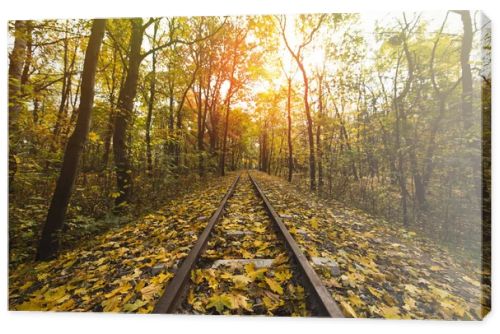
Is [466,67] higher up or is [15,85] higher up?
[466,67]

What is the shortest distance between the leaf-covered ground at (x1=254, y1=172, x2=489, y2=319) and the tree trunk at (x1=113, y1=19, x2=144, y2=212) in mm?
3096

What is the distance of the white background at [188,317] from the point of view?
2.24 metres

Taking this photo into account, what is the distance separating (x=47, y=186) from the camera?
3.45 metres

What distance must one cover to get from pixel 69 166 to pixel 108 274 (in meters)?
1.46

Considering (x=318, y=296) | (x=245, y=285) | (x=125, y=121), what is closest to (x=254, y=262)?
(x=245, y=285)

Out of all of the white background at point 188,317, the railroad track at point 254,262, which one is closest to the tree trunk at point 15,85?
the white background at point 188,317

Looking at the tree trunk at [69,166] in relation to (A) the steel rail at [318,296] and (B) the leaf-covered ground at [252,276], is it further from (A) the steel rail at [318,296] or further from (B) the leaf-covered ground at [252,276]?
(A) the steel rail at [318,296]

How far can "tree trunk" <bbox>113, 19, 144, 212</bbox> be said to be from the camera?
184 inches

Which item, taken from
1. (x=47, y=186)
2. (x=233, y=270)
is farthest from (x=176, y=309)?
(x=47, y=186)

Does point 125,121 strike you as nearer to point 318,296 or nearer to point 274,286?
point 274,286

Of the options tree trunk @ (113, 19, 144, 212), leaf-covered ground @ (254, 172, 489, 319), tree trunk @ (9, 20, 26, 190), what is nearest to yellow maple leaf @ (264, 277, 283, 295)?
leaf-covered ground @ (254, 172, 489, 319)

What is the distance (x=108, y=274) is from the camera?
8.34ft

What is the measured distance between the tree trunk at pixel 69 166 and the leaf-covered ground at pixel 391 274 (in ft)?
9.72
